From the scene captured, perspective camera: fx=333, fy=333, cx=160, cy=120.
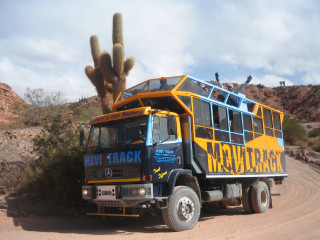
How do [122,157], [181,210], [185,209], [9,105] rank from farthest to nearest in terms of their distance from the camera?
[9,105]
[185,209]
[181,210]
[122,157]

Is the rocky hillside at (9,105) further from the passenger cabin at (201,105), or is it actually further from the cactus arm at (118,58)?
the passenger cabin at (201,105)

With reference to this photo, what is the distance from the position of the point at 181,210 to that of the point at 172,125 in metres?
2.16

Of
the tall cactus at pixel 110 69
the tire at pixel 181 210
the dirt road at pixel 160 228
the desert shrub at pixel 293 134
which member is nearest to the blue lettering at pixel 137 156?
the tire at pixel 181 210

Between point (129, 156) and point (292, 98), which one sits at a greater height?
point (292, 98)

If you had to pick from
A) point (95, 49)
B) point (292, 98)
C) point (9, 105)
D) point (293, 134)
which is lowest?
point (293, 134)

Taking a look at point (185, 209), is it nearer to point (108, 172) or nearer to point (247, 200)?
point (108, 172)

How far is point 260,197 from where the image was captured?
39.1 feet

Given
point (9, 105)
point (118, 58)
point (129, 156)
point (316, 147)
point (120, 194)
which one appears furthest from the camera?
point (9, 105)

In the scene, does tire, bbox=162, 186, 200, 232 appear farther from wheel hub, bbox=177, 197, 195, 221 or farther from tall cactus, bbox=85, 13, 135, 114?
tall cactus, bbox=85, 13, 135, 114

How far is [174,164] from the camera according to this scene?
857 cm

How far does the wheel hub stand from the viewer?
8352 mm

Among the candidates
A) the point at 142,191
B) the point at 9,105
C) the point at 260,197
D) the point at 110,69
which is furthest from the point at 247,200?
the point at 9,105

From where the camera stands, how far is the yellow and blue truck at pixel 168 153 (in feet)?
26.4

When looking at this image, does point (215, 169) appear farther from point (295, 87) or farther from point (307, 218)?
point (295, 87)
